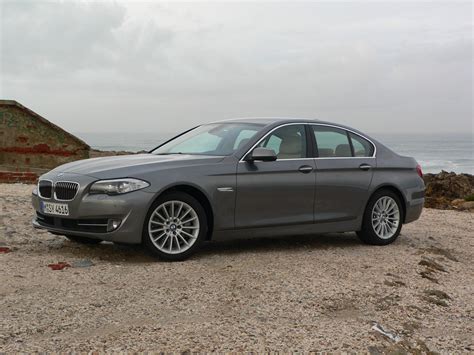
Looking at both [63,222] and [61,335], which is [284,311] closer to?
[61,335]

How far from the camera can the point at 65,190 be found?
706 centimetres

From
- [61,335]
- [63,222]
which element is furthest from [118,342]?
[63,222]

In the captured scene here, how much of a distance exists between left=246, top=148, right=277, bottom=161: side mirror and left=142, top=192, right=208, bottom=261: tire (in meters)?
0.84

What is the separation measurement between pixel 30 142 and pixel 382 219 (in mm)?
11988

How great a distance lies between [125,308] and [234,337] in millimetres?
1018

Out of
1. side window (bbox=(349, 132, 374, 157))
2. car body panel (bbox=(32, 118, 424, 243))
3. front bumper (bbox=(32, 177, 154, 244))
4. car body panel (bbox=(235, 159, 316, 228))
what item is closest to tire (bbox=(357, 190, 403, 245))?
car body panel (bbox=(32, 118, 424, 243))

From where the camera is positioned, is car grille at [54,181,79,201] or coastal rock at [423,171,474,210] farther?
coastal rock at [423,171,474,210]

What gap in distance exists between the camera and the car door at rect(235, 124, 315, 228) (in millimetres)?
7559

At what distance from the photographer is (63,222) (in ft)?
23.4

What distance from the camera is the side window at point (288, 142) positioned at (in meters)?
7.95

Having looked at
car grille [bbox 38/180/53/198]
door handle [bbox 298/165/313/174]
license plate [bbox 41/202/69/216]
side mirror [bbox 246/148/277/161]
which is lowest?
license plate [bbox 41/202/69/216]

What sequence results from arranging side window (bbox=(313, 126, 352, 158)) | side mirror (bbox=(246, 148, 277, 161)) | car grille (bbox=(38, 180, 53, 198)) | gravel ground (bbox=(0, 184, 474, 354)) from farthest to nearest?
side window (bbox=(313, 126, 352, 158)), side mirror (bbox=(246, 148, 277, 161)), car grille (bbox=(38, 180, 53, 198)), gravel ground (bbox=(0, 184, 474, 354))

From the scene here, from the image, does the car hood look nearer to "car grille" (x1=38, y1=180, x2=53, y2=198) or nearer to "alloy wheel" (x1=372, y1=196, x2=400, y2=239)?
"car grille" (x1=38, y1=180, x2=53, y2=198)

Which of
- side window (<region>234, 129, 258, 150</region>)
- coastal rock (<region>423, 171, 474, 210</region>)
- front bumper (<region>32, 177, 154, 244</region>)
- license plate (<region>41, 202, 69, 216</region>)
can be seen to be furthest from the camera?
coastal rock (<region>423, 171, 474, 210</region>)
